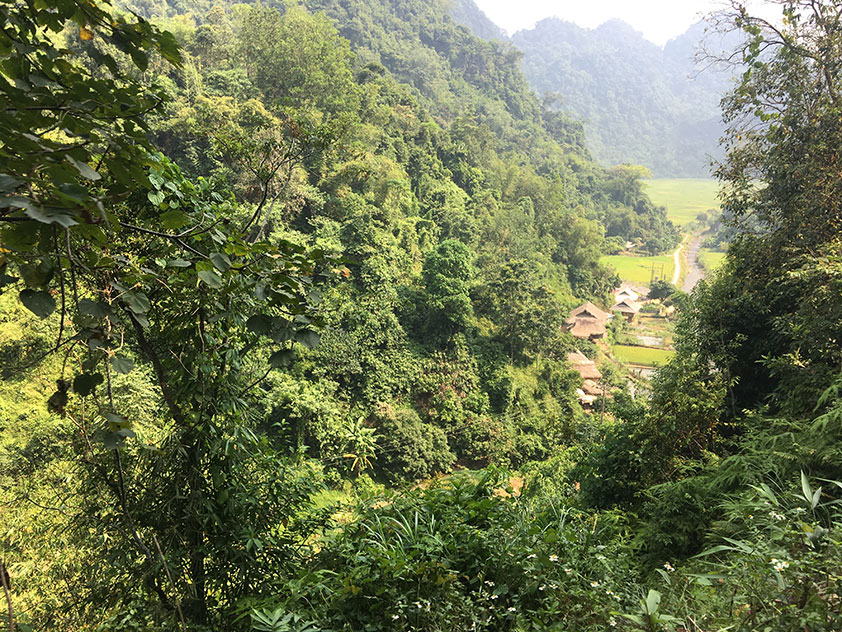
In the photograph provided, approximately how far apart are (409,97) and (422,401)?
2068 centimetres

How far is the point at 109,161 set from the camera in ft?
2.98

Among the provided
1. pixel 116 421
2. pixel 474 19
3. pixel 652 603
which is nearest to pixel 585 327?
pixel 652 603

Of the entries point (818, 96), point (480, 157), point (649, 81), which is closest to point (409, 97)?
point (480, 157)

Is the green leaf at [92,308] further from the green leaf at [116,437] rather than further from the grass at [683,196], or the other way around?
the grass at [683,196]

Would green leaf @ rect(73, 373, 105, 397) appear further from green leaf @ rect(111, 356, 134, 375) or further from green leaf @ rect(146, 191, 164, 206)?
green leaf @ rect(146, 191, 164, 206)

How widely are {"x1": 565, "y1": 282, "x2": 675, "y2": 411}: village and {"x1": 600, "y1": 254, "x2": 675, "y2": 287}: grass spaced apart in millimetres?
3463

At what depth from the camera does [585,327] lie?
23.6 meters

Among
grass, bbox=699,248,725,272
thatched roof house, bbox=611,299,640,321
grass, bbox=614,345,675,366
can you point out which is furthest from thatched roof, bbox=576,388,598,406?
grass, bbox=699,248,725,272

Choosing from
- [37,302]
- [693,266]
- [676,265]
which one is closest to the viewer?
[37,302]

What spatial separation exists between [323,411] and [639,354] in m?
21.3

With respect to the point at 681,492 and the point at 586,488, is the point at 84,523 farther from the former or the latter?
the point at 586,488

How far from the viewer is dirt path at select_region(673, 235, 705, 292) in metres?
38.3

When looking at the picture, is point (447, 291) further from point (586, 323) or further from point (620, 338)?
point (620, 338)

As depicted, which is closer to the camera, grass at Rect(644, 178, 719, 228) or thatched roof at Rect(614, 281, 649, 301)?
thatched roof at Rect(614, 281, 649, 301)
